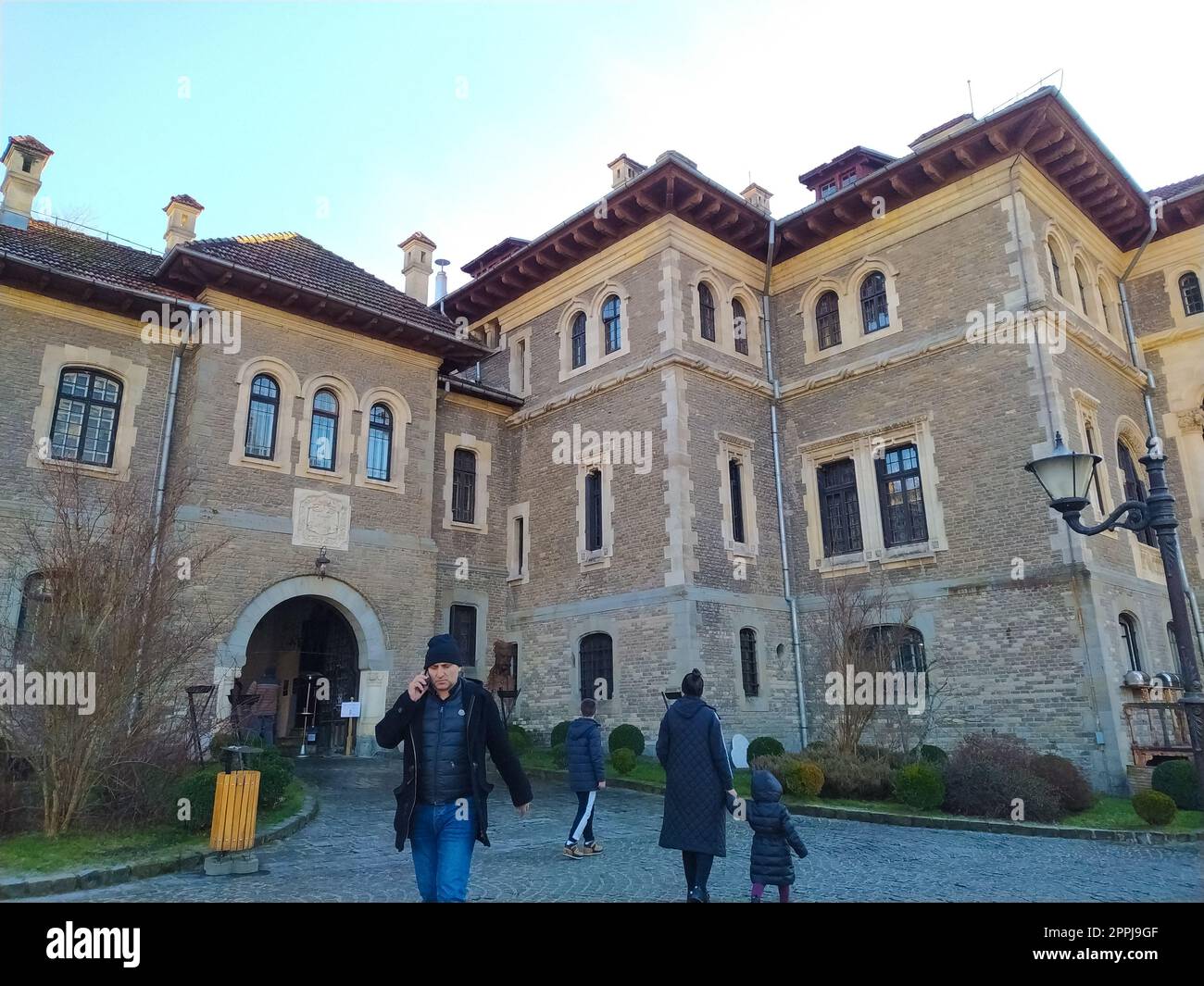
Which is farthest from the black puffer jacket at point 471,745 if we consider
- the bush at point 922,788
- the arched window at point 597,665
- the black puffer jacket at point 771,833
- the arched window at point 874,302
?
the arched window at point 874,302

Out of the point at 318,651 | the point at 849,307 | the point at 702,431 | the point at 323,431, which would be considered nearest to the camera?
the point at 323,431

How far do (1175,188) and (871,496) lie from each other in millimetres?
11928

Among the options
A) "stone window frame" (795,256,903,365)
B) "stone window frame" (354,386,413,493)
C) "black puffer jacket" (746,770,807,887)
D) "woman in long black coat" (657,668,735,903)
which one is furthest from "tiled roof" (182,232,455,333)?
"black puffer jacket" (746,770,807,887)

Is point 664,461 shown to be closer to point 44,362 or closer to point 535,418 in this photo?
point 535,418

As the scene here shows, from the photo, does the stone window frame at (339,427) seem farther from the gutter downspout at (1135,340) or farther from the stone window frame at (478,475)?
the gutter downspout at (1135,340)

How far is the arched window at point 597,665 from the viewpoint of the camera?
1831 centimetres

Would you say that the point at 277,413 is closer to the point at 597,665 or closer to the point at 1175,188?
the point at 597,665

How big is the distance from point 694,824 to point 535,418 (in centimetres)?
1654

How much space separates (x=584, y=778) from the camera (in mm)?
8852

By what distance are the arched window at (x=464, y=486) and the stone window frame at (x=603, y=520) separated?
10.3 feet

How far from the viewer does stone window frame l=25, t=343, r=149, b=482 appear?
15070 mm

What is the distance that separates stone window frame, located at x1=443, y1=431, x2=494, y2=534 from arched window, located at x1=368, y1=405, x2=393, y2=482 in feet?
7.10

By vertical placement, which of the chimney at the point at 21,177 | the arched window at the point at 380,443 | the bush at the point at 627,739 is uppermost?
the chimney at the point at 21,177

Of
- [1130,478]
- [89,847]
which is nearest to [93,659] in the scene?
[89,847]
